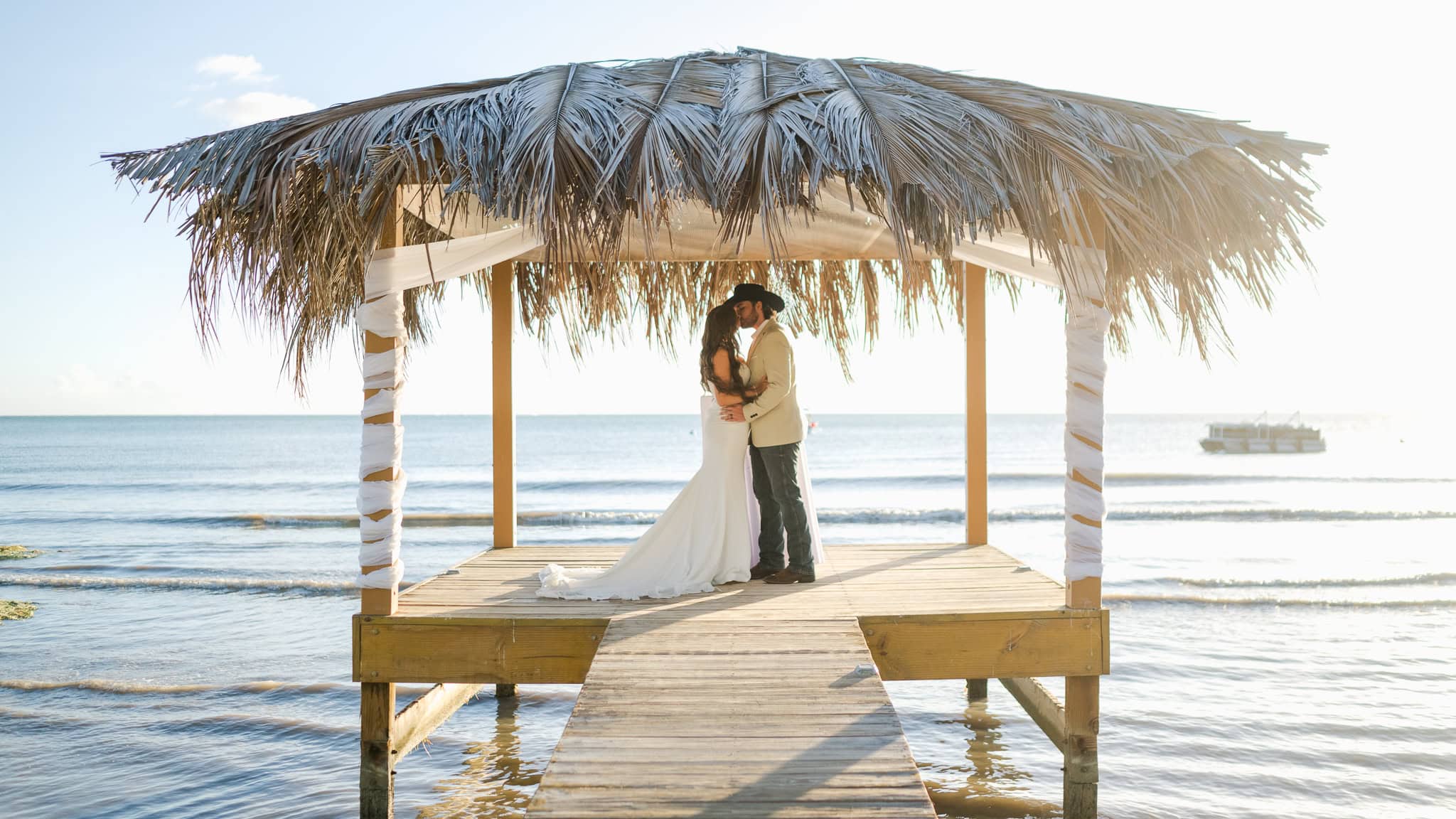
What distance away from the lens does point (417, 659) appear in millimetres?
3857

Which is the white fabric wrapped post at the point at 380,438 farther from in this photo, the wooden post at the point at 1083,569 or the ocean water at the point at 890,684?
the wooden post at the point at 1083,569

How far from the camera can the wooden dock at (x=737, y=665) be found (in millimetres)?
2482

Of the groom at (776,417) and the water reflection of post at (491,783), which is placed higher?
the groom at (776,417)

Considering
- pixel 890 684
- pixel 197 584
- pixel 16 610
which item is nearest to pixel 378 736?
pixel 890 684

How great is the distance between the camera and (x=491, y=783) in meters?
5.16

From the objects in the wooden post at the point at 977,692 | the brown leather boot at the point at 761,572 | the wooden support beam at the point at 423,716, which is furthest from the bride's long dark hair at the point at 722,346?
the wooden post at the point at 977,692

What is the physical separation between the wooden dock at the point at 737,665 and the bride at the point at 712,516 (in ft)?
0.58

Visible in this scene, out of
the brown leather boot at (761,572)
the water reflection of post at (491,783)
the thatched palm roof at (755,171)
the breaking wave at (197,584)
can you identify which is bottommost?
the breaking wave at (197,584)

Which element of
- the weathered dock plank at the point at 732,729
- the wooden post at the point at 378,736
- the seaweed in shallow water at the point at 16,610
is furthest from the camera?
the seaweed in shallow water at the point at 16,610

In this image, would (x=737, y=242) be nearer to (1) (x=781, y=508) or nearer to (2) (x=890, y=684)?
(1) (x=781, y=508)

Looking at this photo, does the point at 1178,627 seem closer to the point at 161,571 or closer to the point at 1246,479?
the point at 161,571

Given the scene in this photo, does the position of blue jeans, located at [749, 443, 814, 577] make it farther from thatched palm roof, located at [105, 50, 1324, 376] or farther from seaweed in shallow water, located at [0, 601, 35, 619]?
seaweed in shallow water, located at [0, 601, 35, 619]

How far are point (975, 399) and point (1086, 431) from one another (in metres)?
2.04

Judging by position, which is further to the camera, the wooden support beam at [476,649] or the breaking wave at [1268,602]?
the breaking wave at [1268,602]
